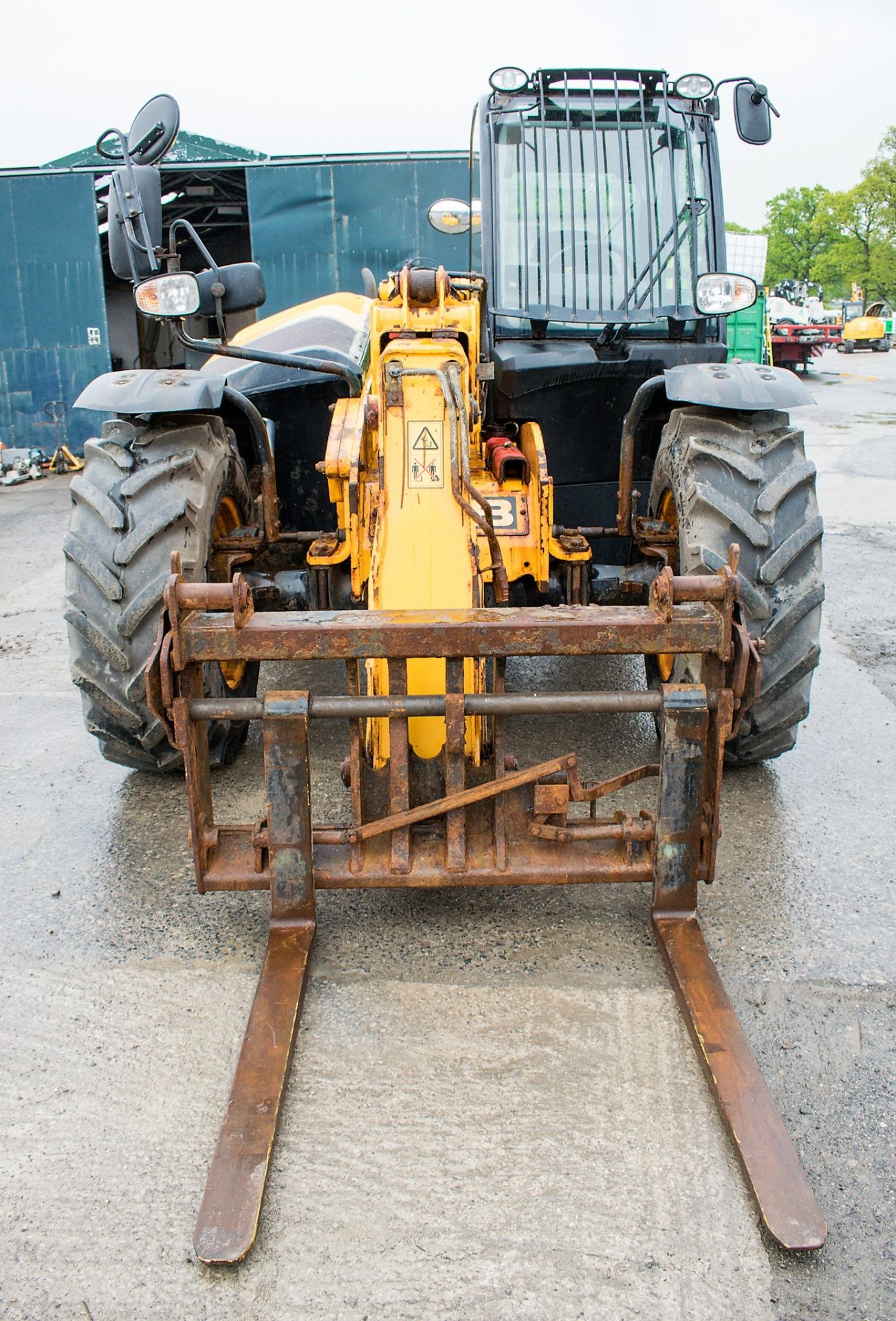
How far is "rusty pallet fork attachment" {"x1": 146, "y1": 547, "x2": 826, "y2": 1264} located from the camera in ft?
9.23

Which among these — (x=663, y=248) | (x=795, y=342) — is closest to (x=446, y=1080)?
(x=663, y=248)

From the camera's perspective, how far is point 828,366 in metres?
33.1

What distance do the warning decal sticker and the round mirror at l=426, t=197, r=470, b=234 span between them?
5.06 ft

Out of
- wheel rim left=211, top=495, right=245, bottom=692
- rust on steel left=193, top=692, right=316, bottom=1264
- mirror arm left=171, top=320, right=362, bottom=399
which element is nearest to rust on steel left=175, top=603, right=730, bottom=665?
rust on steel left=193, top=692, right=316, bottom=1264

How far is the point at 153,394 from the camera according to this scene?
3.95 m

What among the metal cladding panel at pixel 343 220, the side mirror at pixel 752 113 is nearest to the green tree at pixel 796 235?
the metal cladding panel at pixel 343 220

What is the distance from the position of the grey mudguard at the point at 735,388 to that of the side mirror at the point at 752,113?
1366 mm

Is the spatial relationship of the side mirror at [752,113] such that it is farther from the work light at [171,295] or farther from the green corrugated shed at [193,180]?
the green corrugated shed at [193,180]

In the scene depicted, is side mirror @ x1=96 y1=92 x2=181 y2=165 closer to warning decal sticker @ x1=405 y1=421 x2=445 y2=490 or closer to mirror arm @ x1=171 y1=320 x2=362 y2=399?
mirror arm @ x1=171 y1=320 x2=362 y2=399

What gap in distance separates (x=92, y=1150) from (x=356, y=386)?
324 centimetres

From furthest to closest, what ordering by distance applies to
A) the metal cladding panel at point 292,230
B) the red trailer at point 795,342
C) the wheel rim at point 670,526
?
the red trailer at point 795,342 < the metal cladding panel at point 292,230 < the wheel rim at point 670,526

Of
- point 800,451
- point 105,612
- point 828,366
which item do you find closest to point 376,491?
point 105,612

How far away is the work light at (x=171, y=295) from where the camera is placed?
3.80m

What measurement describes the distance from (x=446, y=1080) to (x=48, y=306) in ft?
48.0
